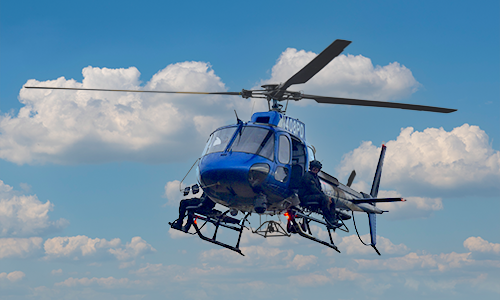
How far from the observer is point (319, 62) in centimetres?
1600

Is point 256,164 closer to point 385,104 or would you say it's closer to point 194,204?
point 194,204

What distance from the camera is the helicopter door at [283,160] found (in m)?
18.6

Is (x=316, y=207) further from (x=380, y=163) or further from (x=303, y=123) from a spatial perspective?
(x=380, y=163)

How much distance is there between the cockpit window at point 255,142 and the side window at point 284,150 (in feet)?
1.45

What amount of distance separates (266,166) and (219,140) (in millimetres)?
2252

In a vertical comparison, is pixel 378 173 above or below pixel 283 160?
above

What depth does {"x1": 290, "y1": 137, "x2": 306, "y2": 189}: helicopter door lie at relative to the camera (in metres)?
19.7

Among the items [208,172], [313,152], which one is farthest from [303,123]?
[208,172]

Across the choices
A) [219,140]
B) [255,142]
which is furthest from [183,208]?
[255,142]

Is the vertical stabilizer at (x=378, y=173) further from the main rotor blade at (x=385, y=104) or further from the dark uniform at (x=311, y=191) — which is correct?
the dark uniform at (x=311, y=191)

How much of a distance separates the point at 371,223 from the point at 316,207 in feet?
25.7

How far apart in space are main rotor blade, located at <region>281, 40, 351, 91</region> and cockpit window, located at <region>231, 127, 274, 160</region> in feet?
7.05

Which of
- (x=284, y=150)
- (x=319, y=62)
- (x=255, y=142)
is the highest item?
(x=319, y=62)

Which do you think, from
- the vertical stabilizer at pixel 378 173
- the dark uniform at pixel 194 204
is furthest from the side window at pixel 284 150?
the vertical stabilizer at pixel 378 173
